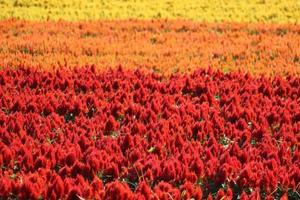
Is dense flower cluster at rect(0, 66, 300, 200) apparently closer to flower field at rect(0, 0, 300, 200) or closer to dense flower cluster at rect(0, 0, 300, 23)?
flower field at rect(0, 0, 300, 200)

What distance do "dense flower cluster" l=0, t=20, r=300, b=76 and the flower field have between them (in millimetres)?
35

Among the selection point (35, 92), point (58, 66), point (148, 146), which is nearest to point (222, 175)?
point (148, 146)

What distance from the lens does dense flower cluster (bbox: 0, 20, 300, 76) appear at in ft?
34.3

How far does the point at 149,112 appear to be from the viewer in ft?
23.0

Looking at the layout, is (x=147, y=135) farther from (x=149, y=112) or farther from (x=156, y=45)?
(x=156, y=45)

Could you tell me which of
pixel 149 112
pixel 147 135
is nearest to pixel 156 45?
pixel 149 112

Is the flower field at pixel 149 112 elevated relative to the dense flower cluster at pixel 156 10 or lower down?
lower down

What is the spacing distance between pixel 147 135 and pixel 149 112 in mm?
881

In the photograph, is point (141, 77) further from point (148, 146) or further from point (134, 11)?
point (134, 11)

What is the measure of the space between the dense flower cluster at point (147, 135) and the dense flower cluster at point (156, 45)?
4.10 feet

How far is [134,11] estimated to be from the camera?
1850cm

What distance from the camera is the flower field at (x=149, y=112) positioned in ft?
16.3

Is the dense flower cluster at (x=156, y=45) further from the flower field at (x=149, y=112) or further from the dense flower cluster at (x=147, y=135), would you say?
the dense flower cluster at (x=147, y=135)

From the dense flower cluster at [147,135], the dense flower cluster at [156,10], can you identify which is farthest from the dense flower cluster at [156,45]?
the dense flower cluster at [156,10]
